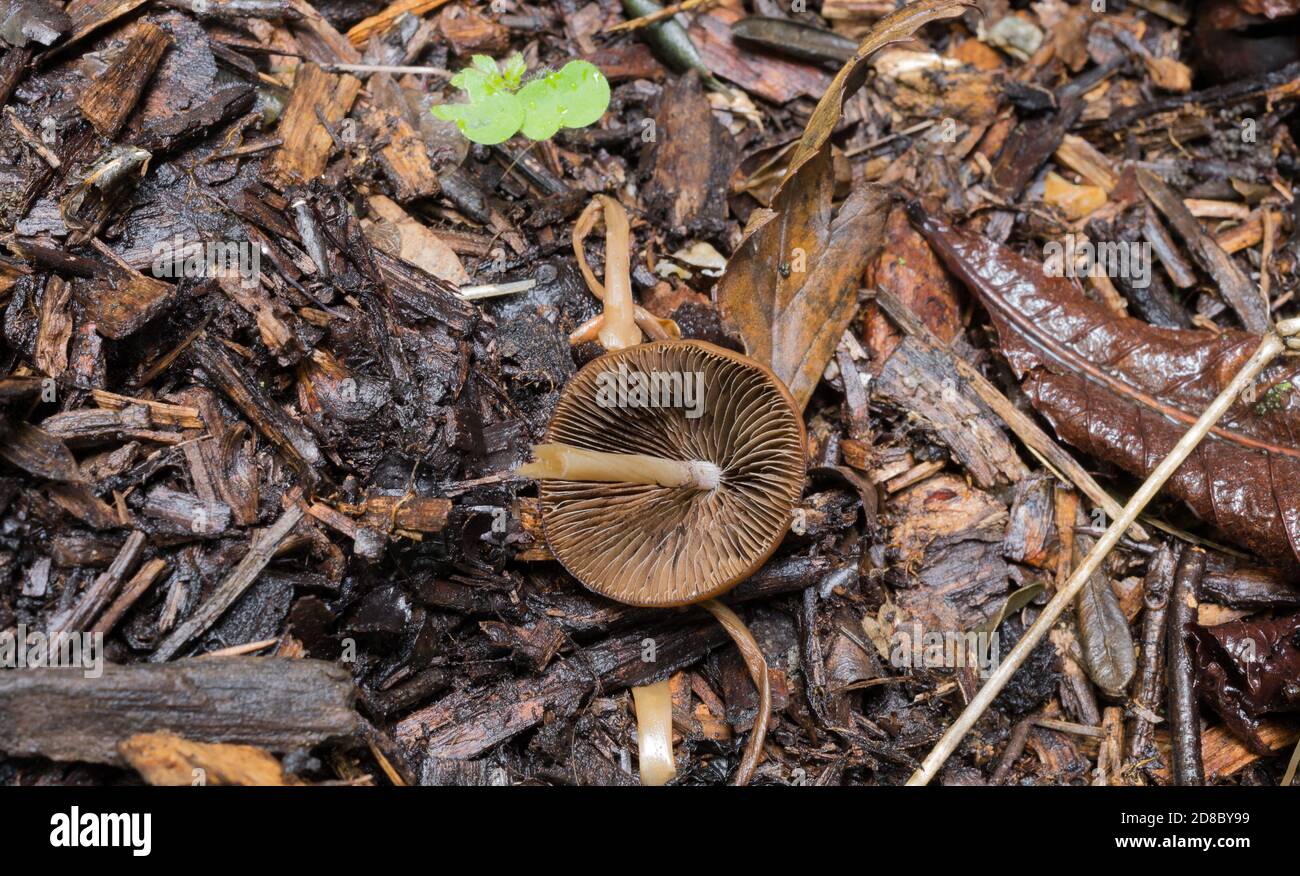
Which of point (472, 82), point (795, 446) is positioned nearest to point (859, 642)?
point (795, 446)

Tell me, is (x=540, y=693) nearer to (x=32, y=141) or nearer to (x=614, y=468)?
(x=614, y=468)

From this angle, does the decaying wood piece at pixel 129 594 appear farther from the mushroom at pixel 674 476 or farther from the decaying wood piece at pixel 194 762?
the mushroom at pixel 674 476

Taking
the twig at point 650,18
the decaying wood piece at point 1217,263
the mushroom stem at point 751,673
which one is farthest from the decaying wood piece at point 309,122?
the decaying wood piece at point 1217,263

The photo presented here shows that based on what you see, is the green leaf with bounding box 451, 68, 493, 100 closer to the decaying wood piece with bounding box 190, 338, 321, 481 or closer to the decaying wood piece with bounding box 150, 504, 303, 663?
the decaying wood piece with bounding box 190, 338, 321, 481

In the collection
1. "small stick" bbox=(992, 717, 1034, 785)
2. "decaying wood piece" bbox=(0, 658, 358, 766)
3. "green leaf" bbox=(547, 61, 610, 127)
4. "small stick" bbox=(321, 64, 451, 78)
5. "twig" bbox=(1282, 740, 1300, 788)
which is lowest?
"twig" bbox=(1282, 740, 1300, 788)

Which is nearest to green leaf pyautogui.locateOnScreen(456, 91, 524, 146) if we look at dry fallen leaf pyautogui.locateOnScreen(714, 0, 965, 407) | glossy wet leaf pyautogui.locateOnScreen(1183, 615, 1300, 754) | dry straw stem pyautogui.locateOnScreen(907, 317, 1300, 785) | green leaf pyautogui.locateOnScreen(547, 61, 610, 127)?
green leaf pyautogui.locateOnScreen(547, 61, 610, 127)

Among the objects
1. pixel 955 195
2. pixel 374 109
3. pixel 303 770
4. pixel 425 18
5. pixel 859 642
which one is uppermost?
pixel 425 18
